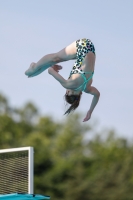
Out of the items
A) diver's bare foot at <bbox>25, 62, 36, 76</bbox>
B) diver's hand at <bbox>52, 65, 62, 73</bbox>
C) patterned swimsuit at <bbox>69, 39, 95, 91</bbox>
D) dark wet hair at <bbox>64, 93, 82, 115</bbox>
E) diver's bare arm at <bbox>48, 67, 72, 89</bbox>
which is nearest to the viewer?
diver's bare arm at <bbox>48, 67, 72, 89</bbox>

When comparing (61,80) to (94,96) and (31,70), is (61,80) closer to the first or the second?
(94,96)

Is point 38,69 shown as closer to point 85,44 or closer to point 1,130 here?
point 85,44

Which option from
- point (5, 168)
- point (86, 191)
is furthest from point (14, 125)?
point (5, 168)

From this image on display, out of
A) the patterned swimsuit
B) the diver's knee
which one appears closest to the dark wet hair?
the patterned swimsuit

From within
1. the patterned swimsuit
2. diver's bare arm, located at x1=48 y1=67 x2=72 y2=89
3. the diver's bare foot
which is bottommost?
diver's bare arm, located at x1=48 y1=67 x2=72 y2=89

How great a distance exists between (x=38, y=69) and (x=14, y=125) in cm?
4689

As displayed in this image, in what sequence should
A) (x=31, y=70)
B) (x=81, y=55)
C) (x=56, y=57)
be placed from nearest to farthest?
1. (x=81, y=55)
2. (x=56, y=57)
3. (x=31, y=70)

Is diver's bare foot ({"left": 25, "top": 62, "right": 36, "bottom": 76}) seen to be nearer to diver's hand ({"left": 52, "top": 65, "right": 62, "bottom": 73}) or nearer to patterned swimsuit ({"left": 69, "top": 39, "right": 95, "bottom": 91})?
diver's hand ({"left": 52, "top": 65, "right": 62, "bottom": 73})

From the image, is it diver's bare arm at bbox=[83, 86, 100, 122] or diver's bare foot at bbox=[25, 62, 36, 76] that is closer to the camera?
diver's bare arm at bbox=[83, 86, 100, 122]

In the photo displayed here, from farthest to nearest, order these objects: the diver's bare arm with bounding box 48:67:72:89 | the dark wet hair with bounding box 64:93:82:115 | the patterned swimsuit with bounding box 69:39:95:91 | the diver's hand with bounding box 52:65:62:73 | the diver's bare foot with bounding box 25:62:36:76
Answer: the diver's bare foot with bounding box 25:62:36:76, the diver's hand with bounding box 52:65:62:73, the dark wet hair with bounding box 64:93:82:115, the patterned swimsuit with bounding box 69:39:95:91, the diver's bare arm with bounding box 48:67:72:89

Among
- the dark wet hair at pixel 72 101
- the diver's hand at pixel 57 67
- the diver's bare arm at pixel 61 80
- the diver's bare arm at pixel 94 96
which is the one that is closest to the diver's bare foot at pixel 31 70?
the diver's hand at pixel 57 67

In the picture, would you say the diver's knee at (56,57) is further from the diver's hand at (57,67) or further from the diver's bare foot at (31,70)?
the diver's bare foot at (31,70)

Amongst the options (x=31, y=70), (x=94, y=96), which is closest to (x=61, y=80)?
(x=94, y=96)

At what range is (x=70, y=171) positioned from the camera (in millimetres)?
49406
